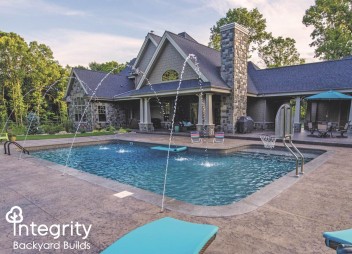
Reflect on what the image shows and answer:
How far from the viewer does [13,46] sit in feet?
75.8

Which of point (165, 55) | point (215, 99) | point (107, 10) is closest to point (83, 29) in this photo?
point (107, 10)

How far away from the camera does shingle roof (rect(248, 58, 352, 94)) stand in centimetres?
1652

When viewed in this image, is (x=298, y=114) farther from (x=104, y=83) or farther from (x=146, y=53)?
(x=104, y=83)

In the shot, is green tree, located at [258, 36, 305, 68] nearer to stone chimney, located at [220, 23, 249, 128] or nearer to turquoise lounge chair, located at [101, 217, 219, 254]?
stone chimney, located at [220, 23, 249, 128]

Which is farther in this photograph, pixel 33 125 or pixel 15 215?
pixel 33 125

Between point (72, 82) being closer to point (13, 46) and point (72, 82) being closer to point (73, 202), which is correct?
point (13, 46)

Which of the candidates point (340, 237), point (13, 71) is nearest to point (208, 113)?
point (340, 237)

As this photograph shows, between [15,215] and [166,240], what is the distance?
3.38 metres

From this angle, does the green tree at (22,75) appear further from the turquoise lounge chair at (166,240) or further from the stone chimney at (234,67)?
the turquoise lounge chair at (166,240)

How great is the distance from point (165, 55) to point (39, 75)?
17983 mm

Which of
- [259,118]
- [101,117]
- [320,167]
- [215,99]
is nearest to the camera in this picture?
[320,167]

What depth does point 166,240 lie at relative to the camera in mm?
2273

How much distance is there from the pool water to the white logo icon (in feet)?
10.2

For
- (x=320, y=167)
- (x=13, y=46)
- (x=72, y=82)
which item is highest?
(x=13, y=46)
